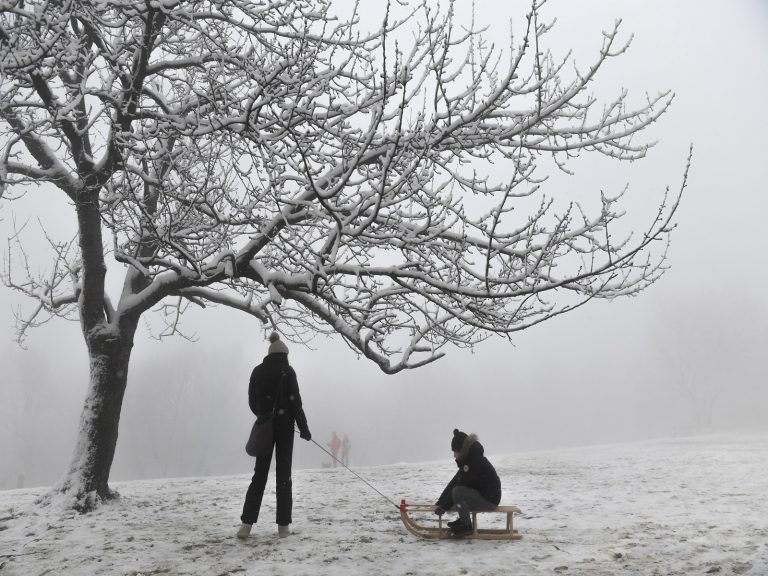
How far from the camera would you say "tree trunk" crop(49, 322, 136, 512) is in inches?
312

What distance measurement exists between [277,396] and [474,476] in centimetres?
231

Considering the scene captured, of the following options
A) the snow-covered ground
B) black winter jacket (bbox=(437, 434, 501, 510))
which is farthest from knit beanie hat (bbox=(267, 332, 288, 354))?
black winter jacket (bbox=(437, 434, 501, 510))

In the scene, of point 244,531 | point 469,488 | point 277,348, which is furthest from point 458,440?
point 244,531

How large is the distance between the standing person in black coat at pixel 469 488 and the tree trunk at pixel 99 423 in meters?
5.04

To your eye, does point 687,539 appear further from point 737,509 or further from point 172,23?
point 172,23

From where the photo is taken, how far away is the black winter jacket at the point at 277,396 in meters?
6.02

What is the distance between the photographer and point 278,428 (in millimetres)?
6055

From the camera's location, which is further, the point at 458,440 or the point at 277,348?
the point at 458,440

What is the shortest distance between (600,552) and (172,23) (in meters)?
8.34

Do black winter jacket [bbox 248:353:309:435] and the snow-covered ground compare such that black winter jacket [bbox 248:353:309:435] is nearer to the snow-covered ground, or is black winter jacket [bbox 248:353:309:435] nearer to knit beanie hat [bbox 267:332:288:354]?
knit beanie hat [bbox 267:332:288:354]

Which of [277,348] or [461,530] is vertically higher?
[277,348]

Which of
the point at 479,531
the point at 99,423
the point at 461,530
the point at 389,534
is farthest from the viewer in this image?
the point at 99,423

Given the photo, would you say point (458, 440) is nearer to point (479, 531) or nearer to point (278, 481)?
point (479, 531)

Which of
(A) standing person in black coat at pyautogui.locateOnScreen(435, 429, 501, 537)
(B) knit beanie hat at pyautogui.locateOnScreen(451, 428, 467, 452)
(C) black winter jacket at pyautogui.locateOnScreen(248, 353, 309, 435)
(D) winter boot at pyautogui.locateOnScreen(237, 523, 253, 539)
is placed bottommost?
(D) winter boot at pyautogui.locateOnScreen(237, 523, 253, 539)
